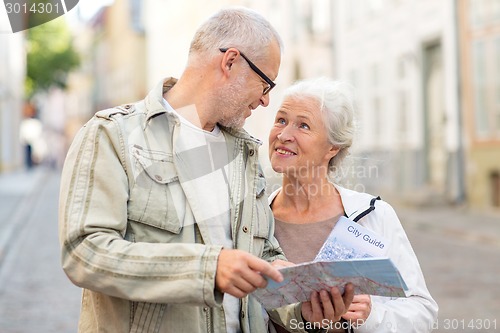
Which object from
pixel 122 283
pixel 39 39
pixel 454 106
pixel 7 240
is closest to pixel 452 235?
pixel 454 106

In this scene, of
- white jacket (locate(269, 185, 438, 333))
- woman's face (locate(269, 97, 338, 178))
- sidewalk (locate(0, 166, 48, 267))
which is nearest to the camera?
white jacket (locate(269, 185, 438, 333))

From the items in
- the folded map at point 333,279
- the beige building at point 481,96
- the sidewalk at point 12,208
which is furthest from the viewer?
the beige building at point 481,96

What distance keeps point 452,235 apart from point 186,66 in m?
12.4

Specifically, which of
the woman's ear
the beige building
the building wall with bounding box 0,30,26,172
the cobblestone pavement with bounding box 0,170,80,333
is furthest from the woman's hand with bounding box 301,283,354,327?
the building wall with bounding box 0,30,26,172

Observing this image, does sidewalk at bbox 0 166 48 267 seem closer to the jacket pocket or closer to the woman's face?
the woman's face

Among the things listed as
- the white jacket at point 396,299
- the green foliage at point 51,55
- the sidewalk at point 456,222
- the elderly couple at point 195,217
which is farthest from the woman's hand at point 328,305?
the green foliage at point 51,55

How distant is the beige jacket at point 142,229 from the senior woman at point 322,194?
0.44m

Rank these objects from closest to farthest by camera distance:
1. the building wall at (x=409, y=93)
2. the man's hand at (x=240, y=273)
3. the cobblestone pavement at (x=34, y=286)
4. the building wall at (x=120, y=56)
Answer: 1. the man's hand at (x=240, y=273)
2. the cobblestone pavement at (x=34, y=286)
3. the building wall at (x=409, y=93)
4. the building wall at (x=120, y=56)

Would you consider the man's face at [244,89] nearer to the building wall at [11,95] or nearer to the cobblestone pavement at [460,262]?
the cobblestone pavement at [460,262]

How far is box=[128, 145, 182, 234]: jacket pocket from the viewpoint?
2338 mm

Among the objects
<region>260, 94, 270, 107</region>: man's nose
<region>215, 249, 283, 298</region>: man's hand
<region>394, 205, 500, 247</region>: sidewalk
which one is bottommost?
<region>394, 205, 500, 247</region>: sidewalk

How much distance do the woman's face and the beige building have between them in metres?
15.2

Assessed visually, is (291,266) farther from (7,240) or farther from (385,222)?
(7,240)

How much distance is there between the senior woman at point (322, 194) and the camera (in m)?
2.90
